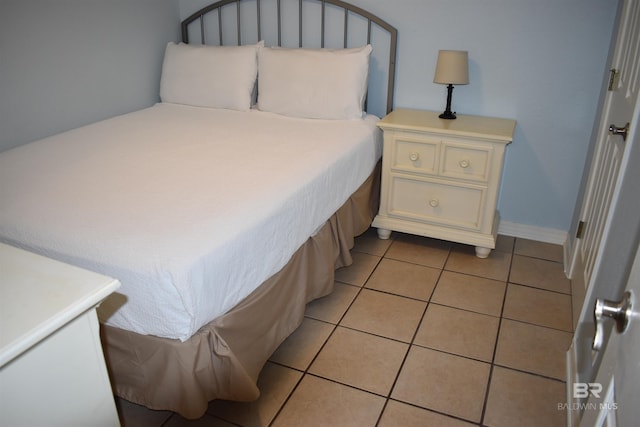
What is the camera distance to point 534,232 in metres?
2.82

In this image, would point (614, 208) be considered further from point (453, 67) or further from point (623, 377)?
point (453, 67)

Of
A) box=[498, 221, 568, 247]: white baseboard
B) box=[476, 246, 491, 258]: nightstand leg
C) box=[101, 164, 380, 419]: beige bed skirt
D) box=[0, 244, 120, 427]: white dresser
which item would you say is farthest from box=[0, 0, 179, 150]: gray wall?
box=[498, 221, 568, 247]: white baseboard

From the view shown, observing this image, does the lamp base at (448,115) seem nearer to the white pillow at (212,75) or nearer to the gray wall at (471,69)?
the gray wall at (471,69)

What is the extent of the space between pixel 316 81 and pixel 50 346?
2139 millimetres

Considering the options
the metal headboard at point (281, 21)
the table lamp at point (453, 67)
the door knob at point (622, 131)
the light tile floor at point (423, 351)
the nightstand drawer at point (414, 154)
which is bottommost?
the light tile floor at point (423, 351)

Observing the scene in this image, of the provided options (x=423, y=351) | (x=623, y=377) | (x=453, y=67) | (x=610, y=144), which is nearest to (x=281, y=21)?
(x=453, y=67)

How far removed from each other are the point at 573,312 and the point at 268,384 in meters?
1.37

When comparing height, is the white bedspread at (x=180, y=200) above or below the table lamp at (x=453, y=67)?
below

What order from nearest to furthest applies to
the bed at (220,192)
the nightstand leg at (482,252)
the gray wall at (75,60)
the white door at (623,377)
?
the white door at (623,377), the bed at (220,192), the gray wall at (75,60), the nightstand leg at (482,252)

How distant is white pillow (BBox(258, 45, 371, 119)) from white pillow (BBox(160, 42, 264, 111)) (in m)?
0.10

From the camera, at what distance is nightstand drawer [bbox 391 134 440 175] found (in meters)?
2.53

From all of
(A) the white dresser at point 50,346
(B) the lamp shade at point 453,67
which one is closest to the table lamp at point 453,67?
(B) the lamp shade at point 453,67

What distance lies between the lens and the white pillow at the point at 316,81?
8.68 ft

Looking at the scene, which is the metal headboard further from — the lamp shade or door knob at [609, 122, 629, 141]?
door knob at [609, 122, 629, 141]
